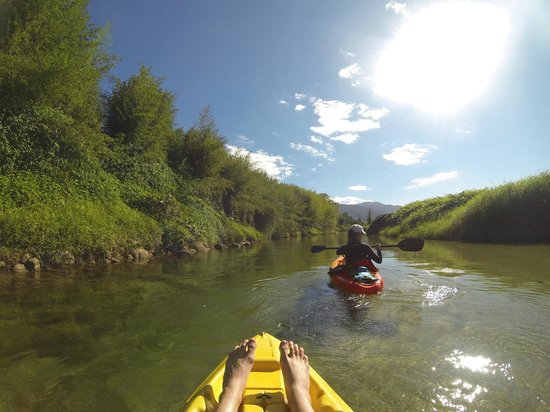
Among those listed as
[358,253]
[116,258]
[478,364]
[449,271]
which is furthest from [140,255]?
[478,364]

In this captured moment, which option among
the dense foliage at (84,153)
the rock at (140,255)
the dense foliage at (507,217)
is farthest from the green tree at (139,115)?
the dense foliage at (507,217)

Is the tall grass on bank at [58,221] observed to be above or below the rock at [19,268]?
above

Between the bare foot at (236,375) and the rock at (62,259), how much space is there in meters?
7.47

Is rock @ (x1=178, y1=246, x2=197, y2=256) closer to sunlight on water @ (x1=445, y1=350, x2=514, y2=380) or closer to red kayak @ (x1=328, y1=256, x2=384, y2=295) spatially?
red kayak @ (x1=328, y1=256, x2=384, y2=295)

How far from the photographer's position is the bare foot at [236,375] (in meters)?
2.38

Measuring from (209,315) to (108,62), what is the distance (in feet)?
43.0

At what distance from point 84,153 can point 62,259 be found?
4.91 m

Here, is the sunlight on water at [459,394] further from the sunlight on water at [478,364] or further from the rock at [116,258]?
the rock at [116,258]

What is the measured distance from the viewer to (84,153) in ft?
41.4

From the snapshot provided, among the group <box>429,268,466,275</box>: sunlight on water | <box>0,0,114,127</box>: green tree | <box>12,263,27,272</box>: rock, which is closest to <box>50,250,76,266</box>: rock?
<box>12,263,27,272</box>: rock

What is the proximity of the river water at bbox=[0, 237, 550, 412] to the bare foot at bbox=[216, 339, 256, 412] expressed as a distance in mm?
534

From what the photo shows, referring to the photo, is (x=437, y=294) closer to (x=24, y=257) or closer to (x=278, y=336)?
(x=278, y=336)

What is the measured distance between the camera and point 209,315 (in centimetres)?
556

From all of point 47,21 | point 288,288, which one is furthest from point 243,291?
point 47,21
